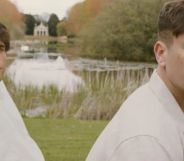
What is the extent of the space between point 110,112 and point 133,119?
10.0 m

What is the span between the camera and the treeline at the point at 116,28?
20.7 metres

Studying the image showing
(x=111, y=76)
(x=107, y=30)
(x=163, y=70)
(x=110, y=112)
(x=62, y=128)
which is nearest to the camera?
(x=163, y=70)

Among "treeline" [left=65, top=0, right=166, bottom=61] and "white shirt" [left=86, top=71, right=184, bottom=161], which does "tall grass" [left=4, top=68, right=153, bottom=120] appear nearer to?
"treeline" [left=65, top=0, right=166, bottom=61]

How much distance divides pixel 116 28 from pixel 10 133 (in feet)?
60.6

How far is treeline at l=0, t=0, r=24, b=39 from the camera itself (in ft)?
59.4

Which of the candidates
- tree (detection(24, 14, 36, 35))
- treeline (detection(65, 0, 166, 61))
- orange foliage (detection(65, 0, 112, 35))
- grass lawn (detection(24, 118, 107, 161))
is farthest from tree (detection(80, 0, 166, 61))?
grass lawn (detection(24, 118, 107, 161))

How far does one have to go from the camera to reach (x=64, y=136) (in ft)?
29.6

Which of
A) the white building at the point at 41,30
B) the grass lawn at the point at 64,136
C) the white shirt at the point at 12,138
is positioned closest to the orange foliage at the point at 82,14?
the white building at the point at 41,30

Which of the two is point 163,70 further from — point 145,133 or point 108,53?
point 108,53

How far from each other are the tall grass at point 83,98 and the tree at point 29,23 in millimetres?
7154

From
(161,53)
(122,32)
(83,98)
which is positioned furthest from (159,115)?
(122,32)

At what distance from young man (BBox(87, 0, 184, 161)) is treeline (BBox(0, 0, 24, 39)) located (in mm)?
16382

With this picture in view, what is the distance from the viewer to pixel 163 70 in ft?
5.28

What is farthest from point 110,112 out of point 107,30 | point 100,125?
point 107,30
